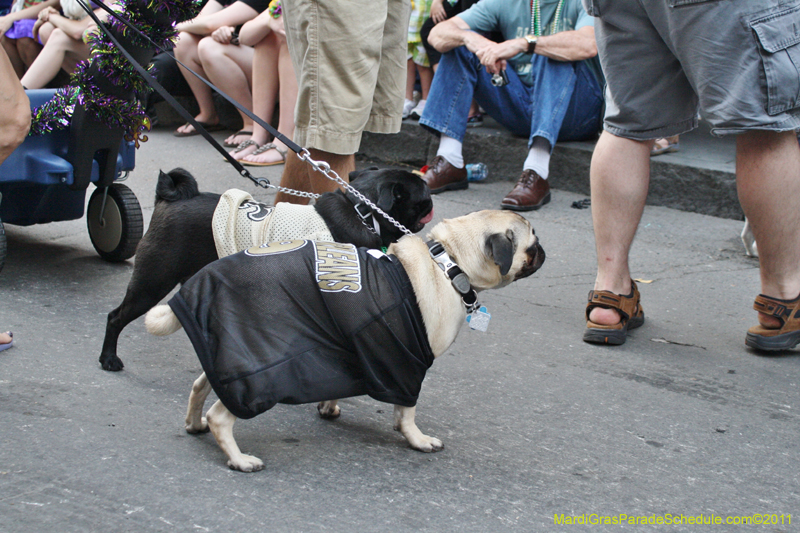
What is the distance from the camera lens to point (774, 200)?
2918 millimetres

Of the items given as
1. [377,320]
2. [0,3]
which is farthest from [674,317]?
[0,3]

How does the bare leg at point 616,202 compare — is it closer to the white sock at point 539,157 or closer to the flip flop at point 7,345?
the white sock at point 539,157

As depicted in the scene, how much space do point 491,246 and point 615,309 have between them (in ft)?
3.89

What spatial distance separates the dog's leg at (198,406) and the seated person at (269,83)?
4246mm

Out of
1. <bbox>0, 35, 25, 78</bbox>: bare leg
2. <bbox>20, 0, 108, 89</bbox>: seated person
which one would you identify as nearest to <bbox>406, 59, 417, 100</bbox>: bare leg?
<bbox>20, 0, 108, 89</bbox>: seated person

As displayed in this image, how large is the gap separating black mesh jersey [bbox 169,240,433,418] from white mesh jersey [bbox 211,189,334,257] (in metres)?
0.42

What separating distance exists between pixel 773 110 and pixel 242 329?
210 centimetres

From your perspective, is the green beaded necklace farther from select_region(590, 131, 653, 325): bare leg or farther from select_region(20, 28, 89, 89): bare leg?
select_region(20, 28, 89, 89): bare leg

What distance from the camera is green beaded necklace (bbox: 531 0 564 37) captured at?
5.41 meters

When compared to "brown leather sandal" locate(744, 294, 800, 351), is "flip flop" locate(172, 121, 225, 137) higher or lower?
lower

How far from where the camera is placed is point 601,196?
332 centimetres

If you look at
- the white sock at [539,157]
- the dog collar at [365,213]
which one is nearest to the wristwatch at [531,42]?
the white sock at [539,157]

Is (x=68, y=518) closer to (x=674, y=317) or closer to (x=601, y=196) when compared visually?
(x=601, y=196)

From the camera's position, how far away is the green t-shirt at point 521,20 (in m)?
5.38
